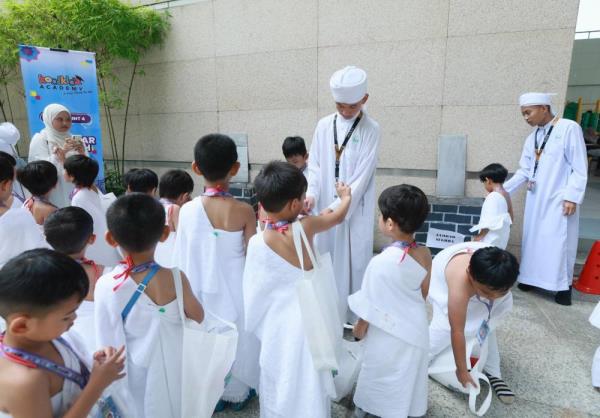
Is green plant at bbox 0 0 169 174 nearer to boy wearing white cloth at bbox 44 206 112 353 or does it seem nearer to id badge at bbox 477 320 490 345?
boy wearing white cloth at bbox 44 206 112 353

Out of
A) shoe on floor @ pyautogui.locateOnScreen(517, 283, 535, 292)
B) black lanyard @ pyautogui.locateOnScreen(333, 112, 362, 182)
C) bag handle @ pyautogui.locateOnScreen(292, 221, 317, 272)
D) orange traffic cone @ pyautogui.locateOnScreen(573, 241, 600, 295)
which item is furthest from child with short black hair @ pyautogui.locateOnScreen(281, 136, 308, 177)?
orange traffic cone @ pyautogui.locateOnScreen(573, 241, 600, 295)

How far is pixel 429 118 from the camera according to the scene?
4.21m

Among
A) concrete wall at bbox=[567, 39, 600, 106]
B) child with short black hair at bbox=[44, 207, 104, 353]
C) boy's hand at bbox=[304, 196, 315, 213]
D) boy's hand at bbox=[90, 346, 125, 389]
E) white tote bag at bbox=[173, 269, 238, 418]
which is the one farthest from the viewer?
concrete wall at bbox=[567, 39, 600, 106]

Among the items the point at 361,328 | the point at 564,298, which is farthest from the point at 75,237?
the point at 564,298

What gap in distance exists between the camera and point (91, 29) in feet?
16.0

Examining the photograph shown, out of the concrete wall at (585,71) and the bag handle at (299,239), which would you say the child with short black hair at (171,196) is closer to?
the bag handle at (299,239)

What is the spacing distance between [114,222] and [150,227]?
0.41ft

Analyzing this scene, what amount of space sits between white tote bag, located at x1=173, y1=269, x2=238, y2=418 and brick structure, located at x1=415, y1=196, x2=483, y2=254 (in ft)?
9.80

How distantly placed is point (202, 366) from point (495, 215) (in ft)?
8.69

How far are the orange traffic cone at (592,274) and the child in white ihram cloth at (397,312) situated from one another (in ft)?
8.70

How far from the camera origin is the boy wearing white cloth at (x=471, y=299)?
5.66ft

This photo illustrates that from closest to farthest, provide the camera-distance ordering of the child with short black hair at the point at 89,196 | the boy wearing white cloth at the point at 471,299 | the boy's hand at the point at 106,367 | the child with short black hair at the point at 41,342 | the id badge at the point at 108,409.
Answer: the child with short black hair at the point at 41,342 → the boy's hand at the point at 106,367 → the id badge at the point at 108,409 → the boy wearing white cloth at the point at 471,299 → the child with short black hair at the point at 89,196

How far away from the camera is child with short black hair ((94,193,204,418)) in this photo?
51.7 inches

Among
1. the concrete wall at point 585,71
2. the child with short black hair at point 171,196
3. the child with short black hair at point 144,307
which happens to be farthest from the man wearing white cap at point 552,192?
the concrete wall at point 585,71
